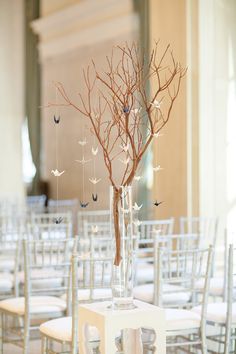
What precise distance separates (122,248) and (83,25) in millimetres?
7738

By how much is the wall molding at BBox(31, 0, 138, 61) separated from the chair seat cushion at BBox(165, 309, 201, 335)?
19.3ft

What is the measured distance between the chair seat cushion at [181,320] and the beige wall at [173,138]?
12.3 ft

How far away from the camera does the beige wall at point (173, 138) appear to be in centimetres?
823

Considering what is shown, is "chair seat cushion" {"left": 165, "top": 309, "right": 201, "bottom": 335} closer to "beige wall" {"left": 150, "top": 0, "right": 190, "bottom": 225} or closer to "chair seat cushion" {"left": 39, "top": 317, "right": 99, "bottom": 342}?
"chair seat cushion" {"left": 39, "top": 317, "right": 99, "bottom": 342}

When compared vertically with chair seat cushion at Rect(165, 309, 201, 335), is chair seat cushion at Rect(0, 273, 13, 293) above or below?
above

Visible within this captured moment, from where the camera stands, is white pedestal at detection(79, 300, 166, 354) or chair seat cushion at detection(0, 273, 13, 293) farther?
chair seat cushion at detection(0, 273, 13, 293)

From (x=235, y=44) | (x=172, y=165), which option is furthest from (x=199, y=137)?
(x=235, y=44)

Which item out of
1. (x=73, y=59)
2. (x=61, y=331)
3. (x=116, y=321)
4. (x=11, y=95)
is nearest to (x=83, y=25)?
(x=73, y=59)

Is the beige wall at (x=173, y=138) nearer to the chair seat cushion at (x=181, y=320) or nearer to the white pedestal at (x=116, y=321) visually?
the chair seat cushion at (x=181, y=320)

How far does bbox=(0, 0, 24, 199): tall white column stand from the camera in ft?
41.7

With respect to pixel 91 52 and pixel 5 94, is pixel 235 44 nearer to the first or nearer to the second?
pixel 91 52

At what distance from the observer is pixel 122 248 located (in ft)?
12.2

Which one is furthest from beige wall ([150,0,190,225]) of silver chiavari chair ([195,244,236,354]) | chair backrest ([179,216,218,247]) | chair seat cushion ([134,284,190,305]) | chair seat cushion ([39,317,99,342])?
chair seat cushion ([39,317,99,342])

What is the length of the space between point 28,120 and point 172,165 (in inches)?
190
